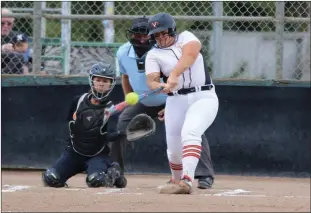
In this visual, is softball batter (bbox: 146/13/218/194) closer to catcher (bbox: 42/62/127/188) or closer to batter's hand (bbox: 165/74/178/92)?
batter's hand (bbox: 165/74/178/92)

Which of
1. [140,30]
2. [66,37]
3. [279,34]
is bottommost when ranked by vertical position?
[66,37]

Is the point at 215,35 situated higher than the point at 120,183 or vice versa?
the point at 215,35

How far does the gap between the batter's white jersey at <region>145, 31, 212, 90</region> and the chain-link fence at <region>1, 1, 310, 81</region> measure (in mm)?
2351

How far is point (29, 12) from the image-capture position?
11.0 m

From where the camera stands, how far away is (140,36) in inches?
351

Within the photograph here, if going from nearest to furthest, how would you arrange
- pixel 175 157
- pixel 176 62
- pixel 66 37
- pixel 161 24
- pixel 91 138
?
pixel 161 24 → pixel 176 62 → pixel 175 157 → pixel 91 138 → pixel 66 37

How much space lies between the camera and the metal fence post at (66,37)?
421 inches

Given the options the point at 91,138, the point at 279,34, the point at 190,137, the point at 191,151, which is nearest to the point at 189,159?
the point at 191,151

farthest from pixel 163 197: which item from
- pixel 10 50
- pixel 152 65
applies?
pixel 10 50

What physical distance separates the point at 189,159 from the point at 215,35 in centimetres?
315

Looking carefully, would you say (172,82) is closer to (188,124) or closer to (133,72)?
(188,124)

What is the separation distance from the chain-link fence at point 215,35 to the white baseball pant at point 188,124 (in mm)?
2472

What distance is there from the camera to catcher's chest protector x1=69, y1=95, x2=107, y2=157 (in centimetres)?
866

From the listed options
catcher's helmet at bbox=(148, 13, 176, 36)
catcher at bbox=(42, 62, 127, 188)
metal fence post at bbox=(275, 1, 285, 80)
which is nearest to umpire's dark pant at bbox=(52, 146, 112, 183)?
catcher at bbox=(42, 62, 127, 188)
